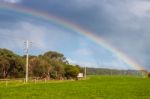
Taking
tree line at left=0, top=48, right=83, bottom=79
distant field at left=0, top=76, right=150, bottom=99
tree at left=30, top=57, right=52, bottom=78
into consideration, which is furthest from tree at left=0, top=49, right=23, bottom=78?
distant field at left=0, top=76, right=150, bottom=99

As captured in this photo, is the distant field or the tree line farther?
the tree line

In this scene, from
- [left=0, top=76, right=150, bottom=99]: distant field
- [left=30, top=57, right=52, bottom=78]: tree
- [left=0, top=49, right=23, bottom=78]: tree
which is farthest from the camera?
[left=30, top=57, right=52, bottom=78]: tree

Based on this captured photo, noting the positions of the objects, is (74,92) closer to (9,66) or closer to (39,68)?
(9,66)

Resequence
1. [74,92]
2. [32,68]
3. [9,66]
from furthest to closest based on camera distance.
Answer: [32,68] < [9,66] < [74,92]

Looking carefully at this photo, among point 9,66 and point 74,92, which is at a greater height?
point 9,66

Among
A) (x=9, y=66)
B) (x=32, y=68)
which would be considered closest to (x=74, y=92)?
(x=9, y=66)

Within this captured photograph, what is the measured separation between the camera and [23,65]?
329 feet

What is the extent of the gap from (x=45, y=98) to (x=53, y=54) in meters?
127

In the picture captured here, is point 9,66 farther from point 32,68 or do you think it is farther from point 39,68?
point 39,68

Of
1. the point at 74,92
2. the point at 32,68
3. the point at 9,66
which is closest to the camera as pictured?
the point at 74,92

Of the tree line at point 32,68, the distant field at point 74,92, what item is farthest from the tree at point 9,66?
the distant field at point 74,92

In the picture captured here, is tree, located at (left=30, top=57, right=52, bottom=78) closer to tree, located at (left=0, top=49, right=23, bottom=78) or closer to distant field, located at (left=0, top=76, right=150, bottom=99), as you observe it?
tree, located at (left=0, top=49, right=23, bottom=78)

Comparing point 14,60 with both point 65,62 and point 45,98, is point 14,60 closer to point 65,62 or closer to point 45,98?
point 65,62

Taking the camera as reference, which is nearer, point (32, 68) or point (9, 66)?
point (9, 66)
